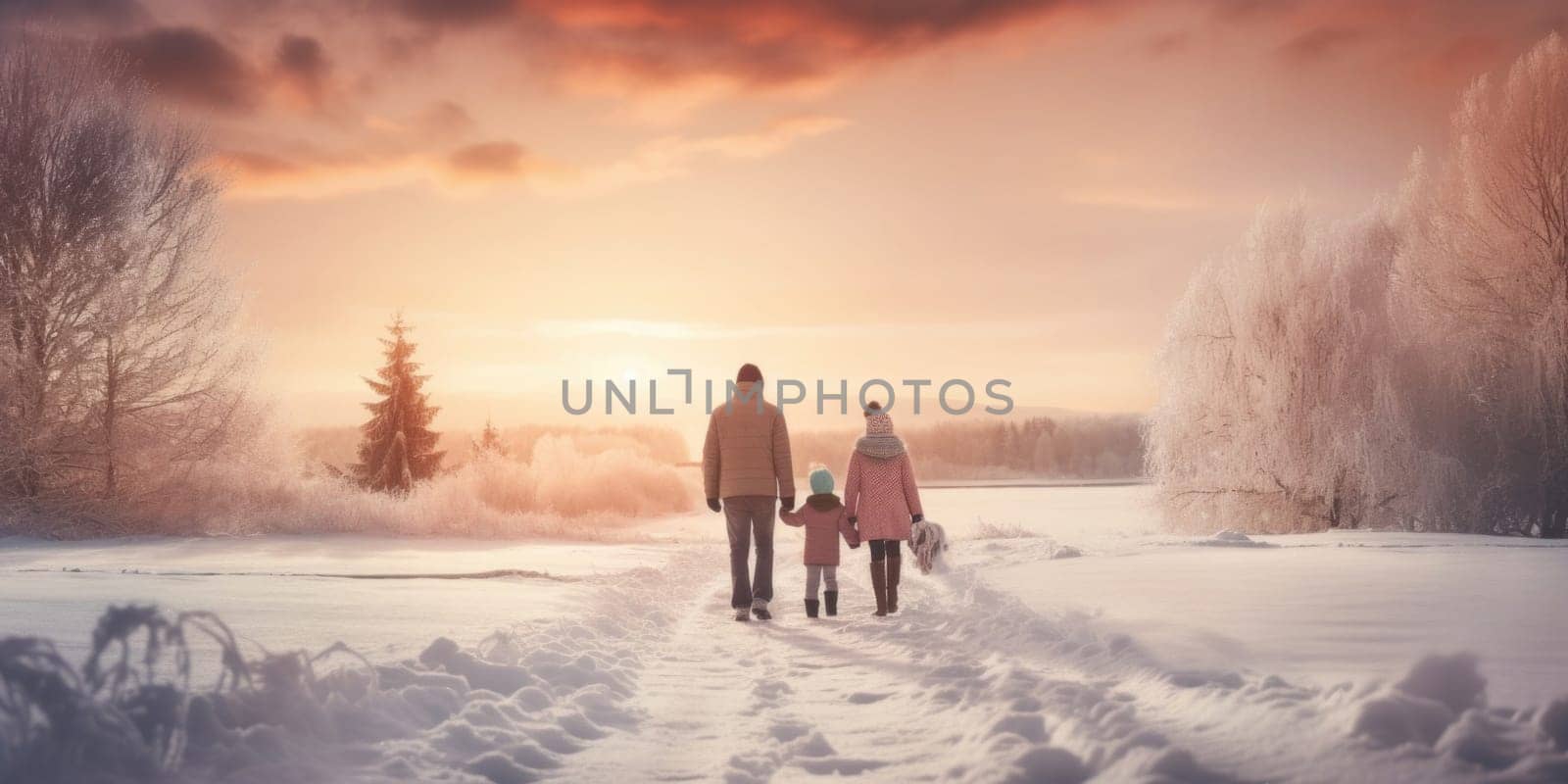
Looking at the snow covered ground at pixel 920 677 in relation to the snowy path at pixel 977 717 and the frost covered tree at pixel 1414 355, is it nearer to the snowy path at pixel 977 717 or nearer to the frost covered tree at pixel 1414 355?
the snowy path at pixel 977 717

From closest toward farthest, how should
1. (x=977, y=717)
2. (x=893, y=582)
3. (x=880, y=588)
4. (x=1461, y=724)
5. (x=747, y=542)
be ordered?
(x=1461, y=724), (x=977, y=717), (x=880, y=588), (x=747, y=542), (x=893, y=582)

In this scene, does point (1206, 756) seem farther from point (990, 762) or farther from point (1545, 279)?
point (1545, 279)

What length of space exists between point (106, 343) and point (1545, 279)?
29.9 meters

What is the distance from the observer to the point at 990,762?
3896mm

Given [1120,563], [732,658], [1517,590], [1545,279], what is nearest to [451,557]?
[732,658]

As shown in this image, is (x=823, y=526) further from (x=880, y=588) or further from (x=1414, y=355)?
(x=1414, y=355)

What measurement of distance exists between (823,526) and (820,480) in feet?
2.21

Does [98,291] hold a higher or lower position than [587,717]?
higher

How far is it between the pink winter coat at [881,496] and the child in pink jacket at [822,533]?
0.18 meters

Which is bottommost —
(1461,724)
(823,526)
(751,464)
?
(1461,724)

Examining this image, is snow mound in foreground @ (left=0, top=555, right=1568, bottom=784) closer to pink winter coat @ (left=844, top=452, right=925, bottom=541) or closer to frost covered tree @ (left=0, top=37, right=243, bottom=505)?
pink winter coat @ (left=844, top=452, right=925, bottom=541)

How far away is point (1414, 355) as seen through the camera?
67.7ft

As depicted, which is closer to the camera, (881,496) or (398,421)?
(881,496)

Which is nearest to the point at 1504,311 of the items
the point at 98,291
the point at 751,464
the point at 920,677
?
the point at 751,464
